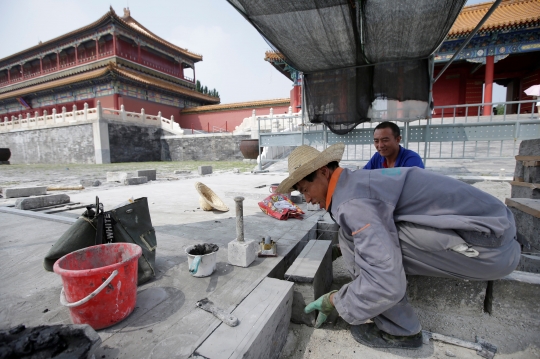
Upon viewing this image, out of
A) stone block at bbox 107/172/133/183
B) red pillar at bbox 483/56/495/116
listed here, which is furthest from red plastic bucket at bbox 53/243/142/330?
red pillar at bbox 483/56/495/116

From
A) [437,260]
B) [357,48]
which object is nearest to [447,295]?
[437,260]

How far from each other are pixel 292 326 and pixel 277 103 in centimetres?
2250

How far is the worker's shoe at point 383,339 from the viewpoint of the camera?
1.71m

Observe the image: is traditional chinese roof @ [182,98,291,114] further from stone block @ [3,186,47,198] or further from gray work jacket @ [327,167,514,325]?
gray work jacket @ [327,167,514,325]

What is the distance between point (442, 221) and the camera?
1539 millimetres

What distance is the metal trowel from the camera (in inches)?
60.3

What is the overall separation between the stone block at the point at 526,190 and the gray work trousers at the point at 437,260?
2.40 meters

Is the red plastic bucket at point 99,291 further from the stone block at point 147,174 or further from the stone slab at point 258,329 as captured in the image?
the stone block at point 147,174

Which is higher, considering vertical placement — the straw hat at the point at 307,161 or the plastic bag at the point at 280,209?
the straw hat at the point at 307,161

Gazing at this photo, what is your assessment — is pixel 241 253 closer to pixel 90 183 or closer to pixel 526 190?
pixel 526 190

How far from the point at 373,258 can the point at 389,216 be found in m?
0.27

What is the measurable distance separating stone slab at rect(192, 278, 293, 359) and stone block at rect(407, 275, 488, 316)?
102 cm

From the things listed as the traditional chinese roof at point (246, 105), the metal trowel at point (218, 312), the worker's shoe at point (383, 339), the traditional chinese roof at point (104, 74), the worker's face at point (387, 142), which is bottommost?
the worker's shoe at point (383, 339)

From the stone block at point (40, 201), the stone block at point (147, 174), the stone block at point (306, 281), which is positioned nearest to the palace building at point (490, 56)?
the stone block at point (147, 174)
